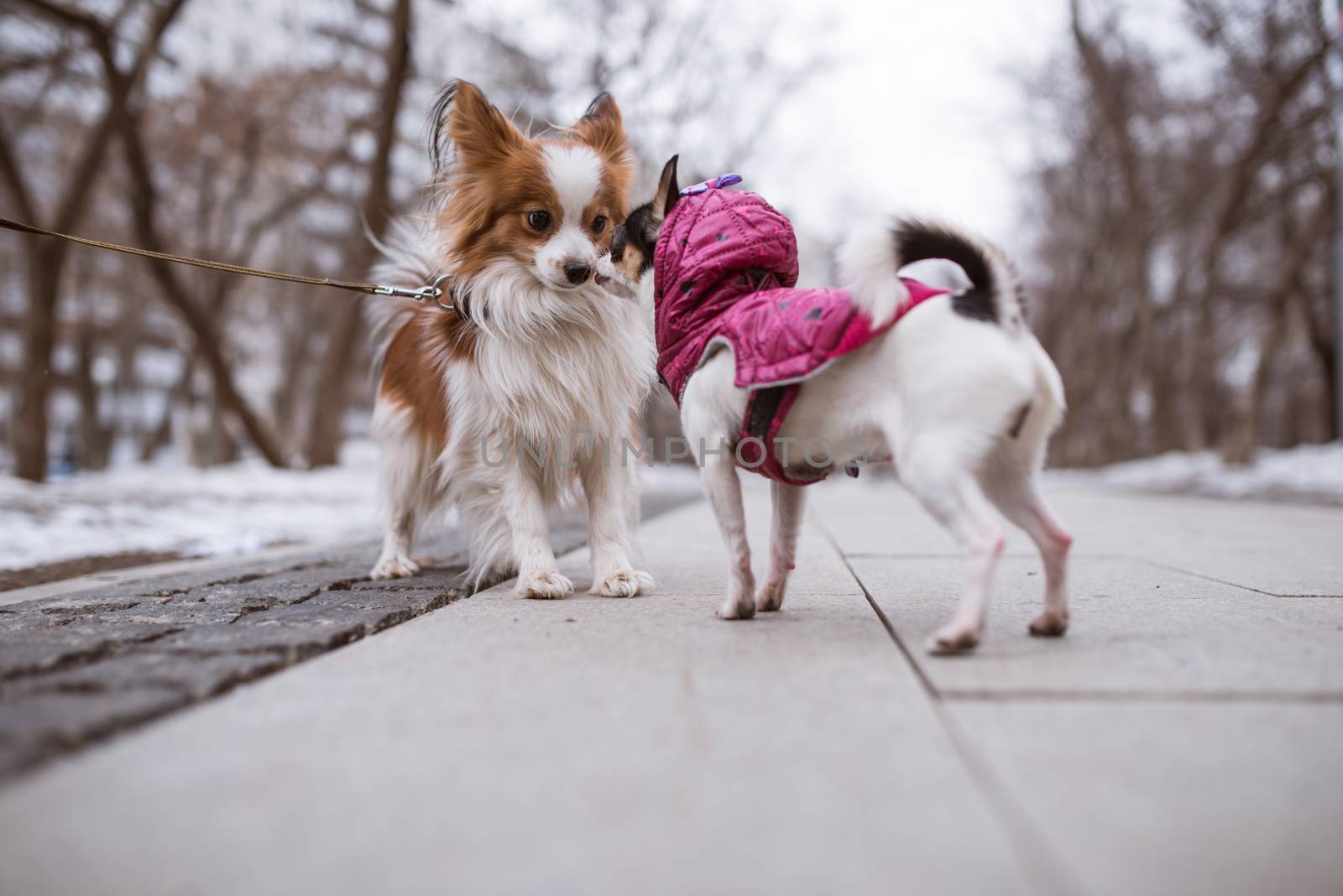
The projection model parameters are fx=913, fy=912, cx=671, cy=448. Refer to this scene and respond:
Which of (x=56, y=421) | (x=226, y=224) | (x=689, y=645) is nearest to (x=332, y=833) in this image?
(x=689, y=645)

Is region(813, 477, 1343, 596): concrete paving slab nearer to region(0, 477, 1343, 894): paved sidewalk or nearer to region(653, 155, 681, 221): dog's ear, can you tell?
region(0, 477, 1343, 894): paved sidewalk

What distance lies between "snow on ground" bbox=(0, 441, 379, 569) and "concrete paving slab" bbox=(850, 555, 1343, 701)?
3.39 m

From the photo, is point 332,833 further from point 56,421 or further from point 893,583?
point 56,421

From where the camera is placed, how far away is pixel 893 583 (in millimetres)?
3896

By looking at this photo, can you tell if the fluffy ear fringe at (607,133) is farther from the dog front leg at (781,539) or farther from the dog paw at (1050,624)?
the dog paw at (1050,624)

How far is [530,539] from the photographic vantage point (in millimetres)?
3779

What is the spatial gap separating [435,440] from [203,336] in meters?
9.35

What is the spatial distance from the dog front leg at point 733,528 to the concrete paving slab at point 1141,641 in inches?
19.4

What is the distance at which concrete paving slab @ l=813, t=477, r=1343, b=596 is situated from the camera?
4207 mm

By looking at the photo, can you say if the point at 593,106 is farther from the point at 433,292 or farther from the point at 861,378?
the point at 861,378

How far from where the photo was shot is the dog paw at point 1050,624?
2.61 m

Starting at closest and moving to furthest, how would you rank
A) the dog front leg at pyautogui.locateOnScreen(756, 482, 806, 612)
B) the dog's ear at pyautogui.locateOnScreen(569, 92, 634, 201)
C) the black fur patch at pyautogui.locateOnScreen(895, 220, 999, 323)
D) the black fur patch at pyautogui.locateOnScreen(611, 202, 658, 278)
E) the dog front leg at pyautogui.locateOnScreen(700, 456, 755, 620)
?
the black fur patch at pyautogui.locateOnScreen(895, 220, 999, 323)
the dog front leg at pyautogui.locateOnScreen(700, 456, 755, 620)
the dog front leg at pyautogui.locateOnScreen(756, 482, 806, 612)
the black fur patch at pyautogui.locateOnScreen(611, 202, 658, 278)
the dog's ear at pyautogui.locateOnScreen(569, 92, 634, 201)

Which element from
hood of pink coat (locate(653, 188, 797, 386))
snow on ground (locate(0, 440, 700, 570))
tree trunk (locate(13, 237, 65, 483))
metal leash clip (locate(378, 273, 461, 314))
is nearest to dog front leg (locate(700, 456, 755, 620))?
hood of pink coat (locate(653, 188, 797, 386))

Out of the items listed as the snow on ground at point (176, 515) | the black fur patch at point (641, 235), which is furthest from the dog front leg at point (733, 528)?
the snow on ground at point (176, 515)
